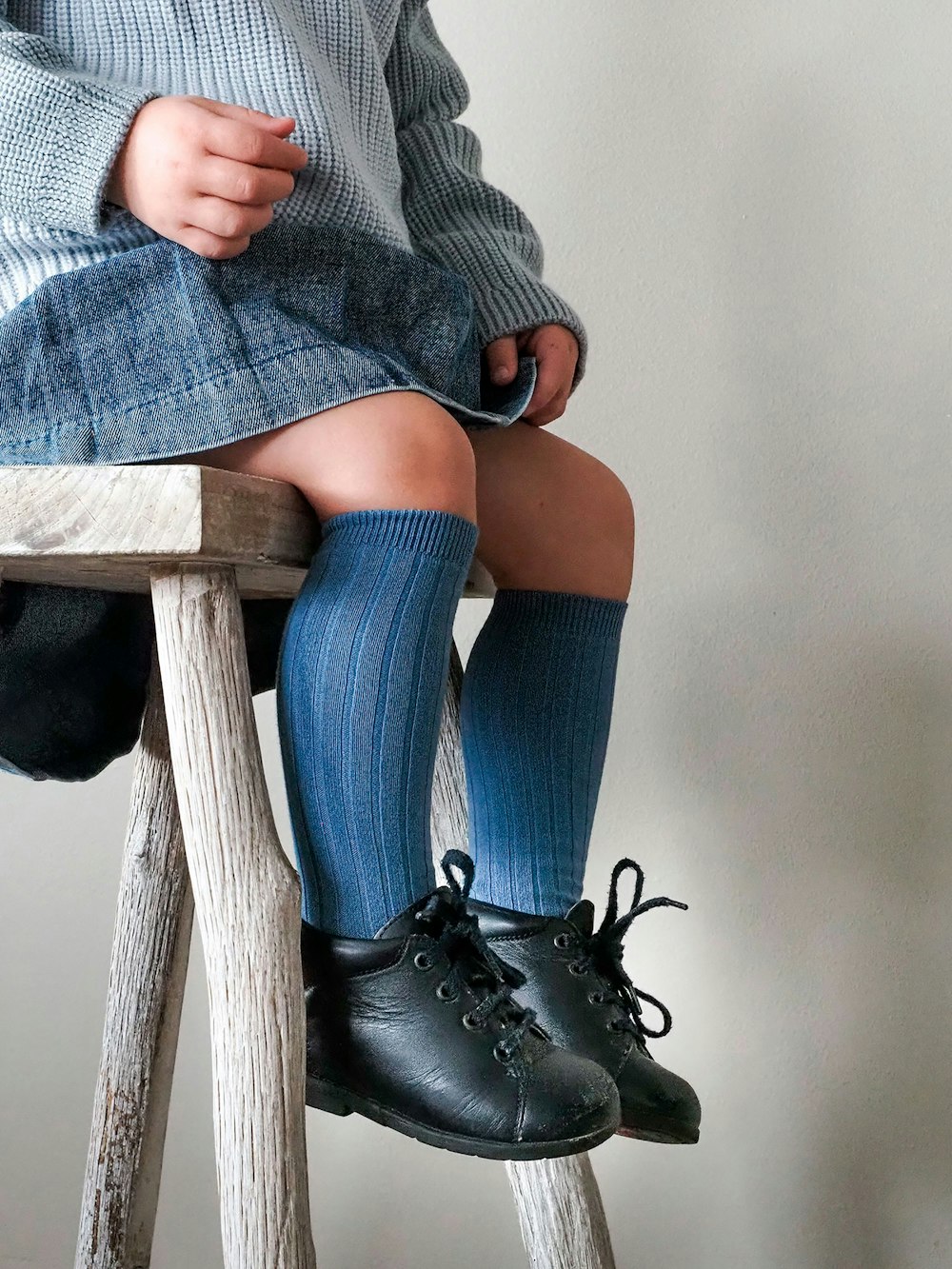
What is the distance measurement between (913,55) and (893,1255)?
0.92 m

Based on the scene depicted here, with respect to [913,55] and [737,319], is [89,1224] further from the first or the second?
[913,55]

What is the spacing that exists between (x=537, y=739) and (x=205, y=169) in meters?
0.33

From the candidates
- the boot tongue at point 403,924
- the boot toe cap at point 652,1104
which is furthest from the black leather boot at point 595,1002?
the boot tongue at point 403,924

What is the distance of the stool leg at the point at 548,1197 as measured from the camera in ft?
2.35

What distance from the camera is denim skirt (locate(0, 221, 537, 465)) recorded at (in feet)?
1.76

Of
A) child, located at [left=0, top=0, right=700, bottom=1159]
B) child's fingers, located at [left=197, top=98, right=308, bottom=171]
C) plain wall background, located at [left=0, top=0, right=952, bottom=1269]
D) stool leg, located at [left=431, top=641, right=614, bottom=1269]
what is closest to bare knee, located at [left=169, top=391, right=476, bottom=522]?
child, located at [left=0, top=0, right=700, bottom=1159]

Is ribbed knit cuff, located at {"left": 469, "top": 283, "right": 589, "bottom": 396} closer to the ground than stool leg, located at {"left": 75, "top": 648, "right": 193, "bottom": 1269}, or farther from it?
farther from it

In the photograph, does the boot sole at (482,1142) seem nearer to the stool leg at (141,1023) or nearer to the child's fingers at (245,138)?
the stool leg at (141,1023)

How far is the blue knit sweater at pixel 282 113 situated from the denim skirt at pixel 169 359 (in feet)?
0.12

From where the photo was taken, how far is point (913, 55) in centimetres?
93

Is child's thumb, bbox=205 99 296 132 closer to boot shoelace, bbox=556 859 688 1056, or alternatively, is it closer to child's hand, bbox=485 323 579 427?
child's hand, bbox=485 323 579 427

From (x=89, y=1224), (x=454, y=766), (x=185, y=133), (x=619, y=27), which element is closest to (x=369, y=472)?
(x=185, y=133)

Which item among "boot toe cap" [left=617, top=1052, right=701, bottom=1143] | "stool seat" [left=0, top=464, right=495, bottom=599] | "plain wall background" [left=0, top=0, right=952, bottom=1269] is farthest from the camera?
"plain wall background" [left=0, top=0, right=952, bottom=1269]

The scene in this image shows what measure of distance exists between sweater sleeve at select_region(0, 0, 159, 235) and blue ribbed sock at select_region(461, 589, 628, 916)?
0.99 feet
